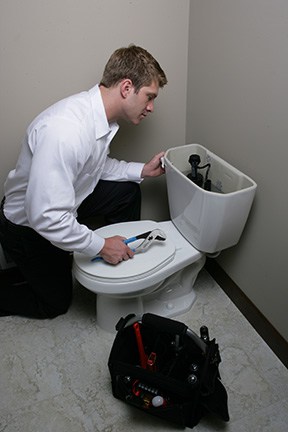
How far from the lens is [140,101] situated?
1152 mm

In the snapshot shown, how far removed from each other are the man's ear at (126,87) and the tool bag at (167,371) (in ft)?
2.33

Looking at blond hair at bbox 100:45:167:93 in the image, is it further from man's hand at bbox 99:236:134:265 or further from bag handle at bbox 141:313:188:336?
bag handle at bbox 141:313:188:336

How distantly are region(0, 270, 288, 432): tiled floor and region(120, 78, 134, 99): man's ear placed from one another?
35.9 inches

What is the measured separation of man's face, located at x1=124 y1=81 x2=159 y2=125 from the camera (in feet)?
3.72

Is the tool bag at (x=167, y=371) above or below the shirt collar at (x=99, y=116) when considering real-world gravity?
below

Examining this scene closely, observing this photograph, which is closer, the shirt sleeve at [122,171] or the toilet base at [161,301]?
the toilet base at [161,301]

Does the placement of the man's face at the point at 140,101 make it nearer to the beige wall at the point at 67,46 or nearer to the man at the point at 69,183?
the man at the point at 69,183

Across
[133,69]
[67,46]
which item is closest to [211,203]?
[133,69]

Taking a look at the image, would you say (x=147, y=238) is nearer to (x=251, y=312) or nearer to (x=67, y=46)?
(x=251, y=312)

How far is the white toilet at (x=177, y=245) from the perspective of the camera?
1.18 m

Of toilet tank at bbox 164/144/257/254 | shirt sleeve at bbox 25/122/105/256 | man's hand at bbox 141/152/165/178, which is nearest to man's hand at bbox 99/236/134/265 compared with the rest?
shirt sleeve at bbox 25/122/105/256

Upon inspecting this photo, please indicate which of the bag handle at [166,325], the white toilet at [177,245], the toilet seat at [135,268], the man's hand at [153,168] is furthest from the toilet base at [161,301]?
the man's hand at [153,168]

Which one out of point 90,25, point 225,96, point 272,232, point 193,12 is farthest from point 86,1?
point 272,232

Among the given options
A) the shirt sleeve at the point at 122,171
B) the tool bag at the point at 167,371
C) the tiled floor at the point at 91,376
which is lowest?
the tiled floor at the point at 91,376
